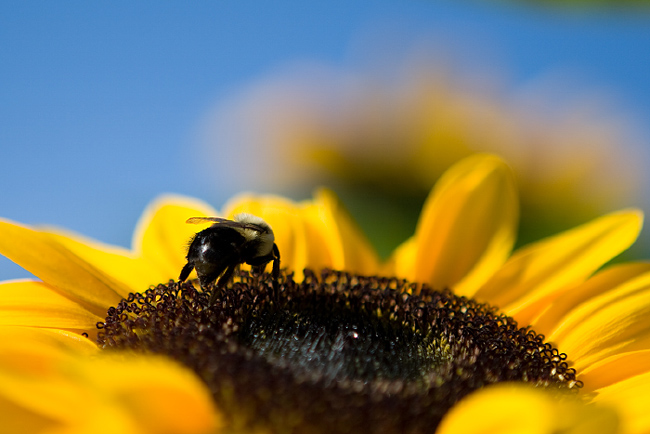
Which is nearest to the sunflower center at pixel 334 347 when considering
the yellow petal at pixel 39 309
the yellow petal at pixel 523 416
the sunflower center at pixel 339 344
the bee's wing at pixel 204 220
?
the sunflower center at pixel 339 344

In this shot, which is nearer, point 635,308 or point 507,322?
point 635,308

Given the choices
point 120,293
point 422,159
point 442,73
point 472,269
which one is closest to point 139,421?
point 120,293

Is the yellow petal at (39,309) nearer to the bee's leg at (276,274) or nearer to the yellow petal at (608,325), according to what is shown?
the bee's leg at (276,274)

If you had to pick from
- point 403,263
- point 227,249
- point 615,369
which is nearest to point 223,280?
point 227,249

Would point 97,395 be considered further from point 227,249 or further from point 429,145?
point 429,145

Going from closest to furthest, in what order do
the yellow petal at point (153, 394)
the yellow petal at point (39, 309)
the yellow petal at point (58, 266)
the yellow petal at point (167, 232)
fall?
1. the yellow petal at point (153, 394)
2. the yellow petal at point (39, 309)
3. the yellow petal at point (58, 266)
4. the yellow petal at point (167, 232)

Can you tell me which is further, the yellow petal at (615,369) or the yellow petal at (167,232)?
the yellow petal at (167,232)

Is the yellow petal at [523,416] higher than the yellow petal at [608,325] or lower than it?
lower

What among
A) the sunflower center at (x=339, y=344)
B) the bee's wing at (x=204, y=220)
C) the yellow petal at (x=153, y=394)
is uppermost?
the bee's wing at (x=204, y=220)

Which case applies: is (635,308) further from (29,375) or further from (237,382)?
(29,375)
